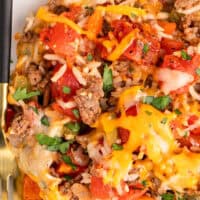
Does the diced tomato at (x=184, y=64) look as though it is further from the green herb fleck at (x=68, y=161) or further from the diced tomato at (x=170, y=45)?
the green herb fleck at (x=68, y=161)

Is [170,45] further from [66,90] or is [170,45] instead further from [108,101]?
[66,90]

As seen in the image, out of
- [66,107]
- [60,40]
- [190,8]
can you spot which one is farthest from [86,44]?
[190,8]

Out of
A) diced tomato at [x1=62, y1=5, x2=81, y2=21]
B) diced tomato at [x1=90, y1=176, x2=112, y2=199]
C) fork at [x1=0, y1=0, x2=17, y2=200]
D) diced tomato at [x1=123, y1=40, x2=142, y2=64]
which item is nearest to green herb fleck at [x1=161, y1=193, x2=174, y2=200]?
diced tomato at [x1=90, y1=176, x2=112, y2=199]

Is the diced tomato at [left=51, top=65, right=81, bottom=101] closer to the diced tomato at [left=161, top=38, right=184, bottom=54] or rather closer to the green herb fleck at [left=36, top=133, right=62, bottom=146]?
the green herb fleck at [left=36, top=133, right=62, bottom=146]

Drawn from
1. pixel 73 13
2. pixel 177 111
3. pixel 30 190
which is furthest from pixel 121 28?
pixel 30 190

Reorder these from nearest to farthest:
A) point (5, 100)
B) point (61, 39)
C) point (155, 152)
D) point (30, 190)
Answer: point (155, 152)
point (61, 39)
point (5, 100)
point (30, 190)

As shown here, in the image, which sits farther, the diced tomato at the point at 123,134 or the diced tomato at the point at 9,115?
the diced tomato at the point at 9,115

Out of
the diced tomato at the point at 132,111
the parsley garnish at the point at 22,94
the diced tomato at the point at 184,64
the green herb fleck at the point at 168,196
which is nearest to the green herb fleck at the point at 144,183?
the green herb fleck at the point at 168,196
